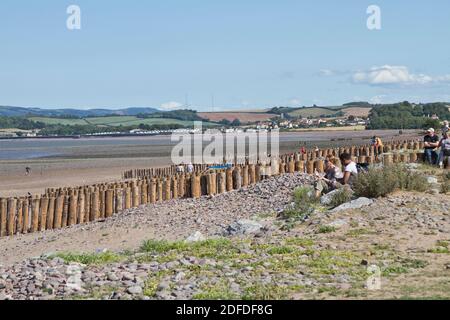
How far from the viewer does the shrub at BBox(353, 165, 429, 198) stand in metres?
16.9

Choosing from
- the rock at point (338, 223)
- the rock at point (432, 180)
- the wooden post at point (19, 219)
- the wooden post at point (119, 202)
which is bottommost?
the wooden post at point (19, 219)

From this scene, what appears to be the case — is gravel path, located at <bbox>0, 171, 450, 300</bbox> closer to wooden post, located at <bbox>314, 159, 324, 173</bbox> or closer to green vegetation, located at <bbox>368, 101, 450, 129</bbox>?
wooden post, located at <bbox>314, 159, 324, 173</bbox>

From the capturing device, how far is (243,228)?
1562 cm

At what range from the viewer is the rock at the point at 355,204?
16.1 metres

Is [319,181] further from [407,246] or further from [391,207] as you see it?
[407,246]

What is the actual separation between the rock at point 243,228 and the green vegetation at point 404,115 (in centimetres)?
13156

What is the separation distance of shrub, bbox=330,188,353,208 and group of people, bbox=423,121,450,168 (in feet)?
24.4

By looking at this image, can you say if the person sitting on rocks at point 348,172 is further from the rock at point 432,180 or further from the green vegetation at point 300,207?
the rock at point 432,180

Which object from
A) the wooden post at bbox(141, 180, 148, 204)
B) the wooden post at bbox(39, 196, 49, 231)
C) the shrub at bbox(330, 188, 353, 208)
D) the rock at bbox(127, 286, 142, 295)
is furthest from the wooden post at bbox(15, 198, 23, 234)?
the rock at bbox(127, 286, 142, 295)

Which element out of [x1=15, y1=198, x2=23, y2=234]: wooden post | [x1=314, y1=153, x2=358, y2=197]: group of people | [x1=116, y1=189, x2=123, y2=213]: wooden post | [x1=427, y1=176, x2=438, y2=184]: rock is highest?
[x1=314, y1=153, x2=358, y2=197]: group of people

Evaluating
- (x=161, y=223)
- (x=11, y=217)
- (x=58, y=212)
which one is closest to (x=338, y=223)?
(x=161, y=223)

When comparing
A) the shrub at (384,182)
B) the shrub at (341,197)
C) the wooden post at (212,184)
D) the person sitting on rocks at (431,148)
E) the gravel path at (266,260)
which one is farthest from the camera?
the person sitting on rocks at (431,148)

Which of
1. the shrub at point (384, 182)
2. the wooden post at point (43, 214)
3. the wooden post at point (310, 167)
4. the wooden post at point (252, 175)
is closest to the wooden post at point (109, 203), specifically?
the wooden post at point (43, 214)
